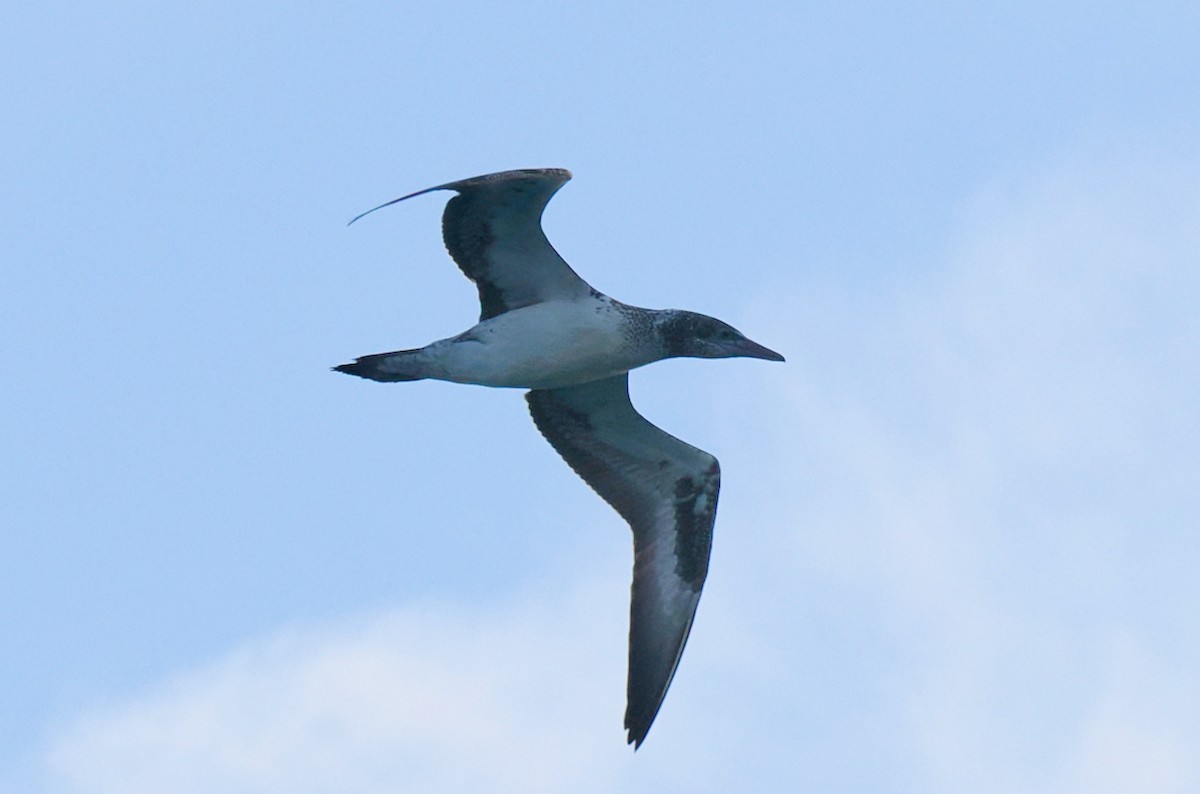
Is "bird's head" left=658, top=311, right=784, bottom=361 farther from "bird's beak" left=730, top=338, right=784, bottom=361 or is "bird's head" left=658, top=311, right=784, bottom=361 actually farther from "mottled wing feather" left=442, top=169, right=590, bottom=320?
"mottled wing feather" left=442, top=169, right=590, bottom=320

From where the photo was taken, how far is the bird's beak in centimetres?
1623

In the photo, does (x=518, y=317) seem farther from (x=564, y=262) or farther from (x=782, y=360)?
(x=782, y=360)

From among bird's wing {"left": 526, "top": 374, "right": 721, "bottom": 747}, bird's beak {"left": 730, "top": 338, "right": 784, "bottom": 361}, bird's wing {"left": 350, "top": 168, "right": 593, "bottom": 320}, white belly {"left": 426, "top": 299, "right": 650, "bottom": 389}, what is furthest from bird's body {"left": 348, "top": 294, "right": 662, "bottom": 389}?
bird's wing {"left": 526, "top": 374, "right": 721, "bottom": 747}

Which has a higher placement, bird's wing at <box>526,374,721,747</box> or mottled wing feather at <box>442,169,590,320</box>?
mottled wing feather at <box>442,169,590,320</box>

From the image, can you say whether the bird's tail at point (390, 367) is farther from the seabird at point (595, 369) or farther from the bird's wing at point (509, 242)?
the bird's wing at point (509, 242)

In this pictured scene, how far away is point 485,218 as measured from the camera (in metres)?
15.3

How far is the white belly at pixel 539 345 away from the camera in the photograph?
51.4 feet

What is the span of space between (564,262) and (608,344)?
0.88 m

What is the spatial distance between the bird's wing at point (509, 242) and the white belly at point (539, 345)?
Answer: 0.19 metres

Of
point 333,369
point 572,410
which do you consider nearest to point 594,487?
point 572,410

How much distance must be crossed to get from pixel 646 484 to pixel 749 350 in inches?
82.8

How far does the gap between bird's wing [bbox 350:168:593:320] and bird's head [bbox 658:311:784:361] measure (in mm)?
888

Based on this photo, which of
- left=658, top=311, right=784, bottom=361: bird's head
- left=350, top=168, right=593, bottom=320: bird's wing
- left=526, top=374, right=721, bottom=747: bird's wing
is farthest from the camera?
left=526, top=374, right=721, bottom=747: bird's wing

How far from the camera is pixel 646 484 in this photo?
1752 centimetres
